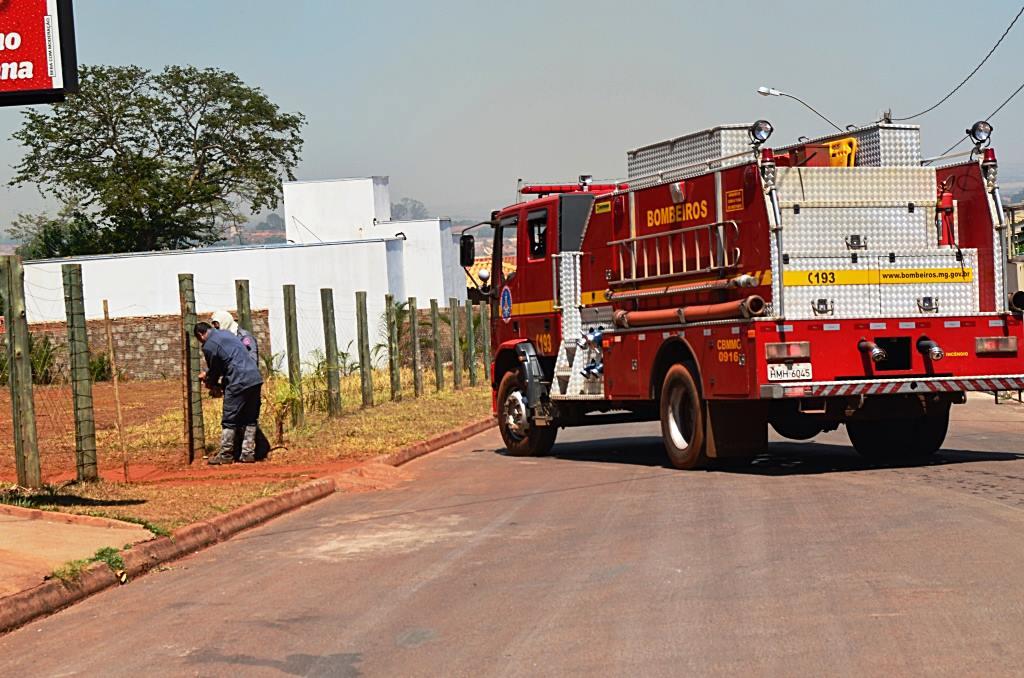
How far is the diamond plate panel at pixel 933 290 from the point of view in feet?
48.0

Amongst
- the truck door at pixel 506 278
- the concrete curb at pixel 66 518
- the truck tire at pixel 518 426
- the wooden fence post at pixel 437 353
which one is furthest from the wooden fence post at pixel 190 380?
the wooden fence post at pixel 437 353

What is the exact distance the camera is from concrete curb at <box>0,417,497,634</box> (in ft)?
29.4

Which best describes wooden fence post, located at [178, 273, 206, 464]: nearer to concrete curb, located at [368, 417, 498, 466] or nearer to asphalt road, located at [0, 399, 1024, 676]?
concrete curb, located at [368, 417, 498, 466]

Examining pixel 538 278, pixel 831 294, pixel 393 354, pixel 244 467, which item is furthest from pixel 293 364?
pixel 831 294

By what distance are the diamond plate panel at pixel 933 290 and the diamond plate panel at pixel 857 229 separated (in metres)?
0.16

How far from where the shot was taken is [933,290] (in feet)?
48.5

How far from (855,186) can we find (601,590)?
7413mm

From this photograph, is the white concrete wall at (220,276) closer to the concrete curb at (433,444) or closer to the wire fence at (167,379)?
the wire fence at (167,379)

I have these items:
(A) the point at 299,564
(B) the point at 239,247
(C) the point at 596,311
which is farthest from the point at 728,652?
(B) the point at 239,247

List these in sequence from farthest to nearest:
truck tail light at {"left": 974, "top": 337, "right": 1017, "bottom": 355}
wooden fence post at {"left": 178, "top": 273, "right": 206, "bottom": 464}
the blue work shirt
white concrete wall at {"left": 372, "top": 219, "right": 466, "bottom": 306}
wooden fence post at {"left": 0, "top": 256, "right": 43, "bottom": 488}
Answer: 1. white concrete wall at {"left": 372, "top": 219, "right": 466, "bottom": 306}
2. wooden fence post at {"left": 178, "top": 273, "right": 206, "bottom": 464}
3. the blue work shirt
4. truck tail light at {"left": 974, "top": 337, "right": 1017, "bottom": 355}
5. wooden fence post at {"left": 0, "top": 256, "right": 43, "bottom": 488}

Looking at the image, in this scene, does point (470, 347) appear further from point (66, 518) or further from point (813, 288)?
point (66, 518)

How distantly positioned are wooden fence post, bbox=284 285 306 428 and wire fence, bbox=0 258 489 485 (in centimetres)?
7

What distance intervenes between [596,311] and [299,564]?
7774mm

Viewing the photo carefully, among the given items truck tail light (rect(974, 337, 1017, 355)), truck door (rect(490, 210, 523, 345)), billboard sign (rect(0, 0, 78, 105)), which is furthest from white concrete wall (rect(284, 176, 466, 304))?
billboard sign (rect(0, 0, 78, 105))
